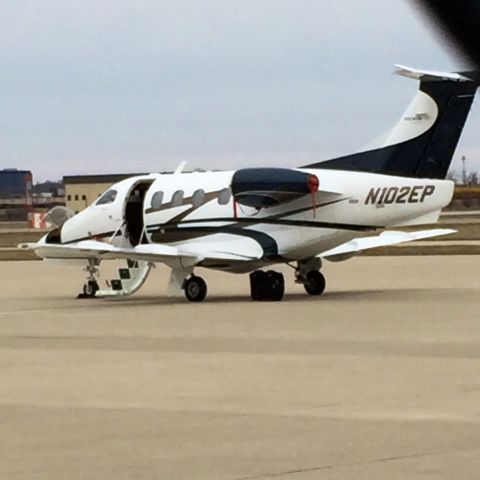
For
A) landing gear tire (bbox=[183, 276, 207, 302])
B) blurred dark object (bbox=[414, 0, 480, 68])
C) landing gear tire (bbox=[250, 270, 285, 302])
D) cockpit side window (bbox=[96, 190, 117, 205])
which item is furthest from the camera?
cockpit side window (bbox=[96, 190, 117, 205])

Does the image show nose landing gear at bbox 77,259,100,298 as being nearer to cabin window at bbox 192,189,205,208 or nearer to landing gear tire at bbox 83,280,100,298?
landing gear tire at bbox 83,280,100,298

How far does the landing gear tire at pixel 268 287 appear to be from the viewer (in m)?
28.2

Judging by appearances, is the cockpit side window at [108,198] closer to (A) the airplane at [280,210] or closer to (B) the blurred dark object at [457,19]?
(A) the airplane at [280,210]

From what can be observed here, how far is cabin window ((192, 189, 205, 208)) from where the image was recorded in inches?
1150

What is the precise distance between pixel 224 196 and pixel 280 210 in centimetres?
141

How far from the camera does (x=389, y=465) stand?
8.79 meters

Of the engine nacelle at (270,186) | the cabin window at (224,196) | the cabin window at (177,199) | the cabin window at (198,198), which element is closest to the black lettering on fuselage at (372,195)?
the engine nacelle at (270,186)

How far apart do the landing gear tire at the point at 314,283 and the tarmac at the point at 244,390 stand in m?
1.94

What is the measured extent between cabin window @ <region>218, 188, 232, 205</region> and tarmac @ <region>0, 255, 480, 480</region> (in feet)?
8.89

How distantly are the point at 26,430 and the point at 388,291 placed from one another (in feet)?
67.0

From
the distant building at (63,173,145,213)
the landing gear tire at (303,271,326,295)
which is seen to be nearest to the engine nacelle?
the landing gear tire at (303,271,326,295)

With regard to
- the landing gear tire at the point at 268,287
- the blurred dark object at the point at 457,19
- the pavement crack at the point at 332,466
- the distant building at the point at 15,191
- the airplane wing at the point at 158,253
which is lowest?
the distant building at the point at 15,191

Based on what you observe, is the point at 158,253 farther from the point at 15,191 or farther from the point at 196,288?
→ the point at 15,191

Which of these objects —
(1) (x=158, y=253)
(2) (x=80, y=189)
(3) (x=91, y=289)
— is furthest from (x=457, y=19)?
(2) (x=80, y=189)
